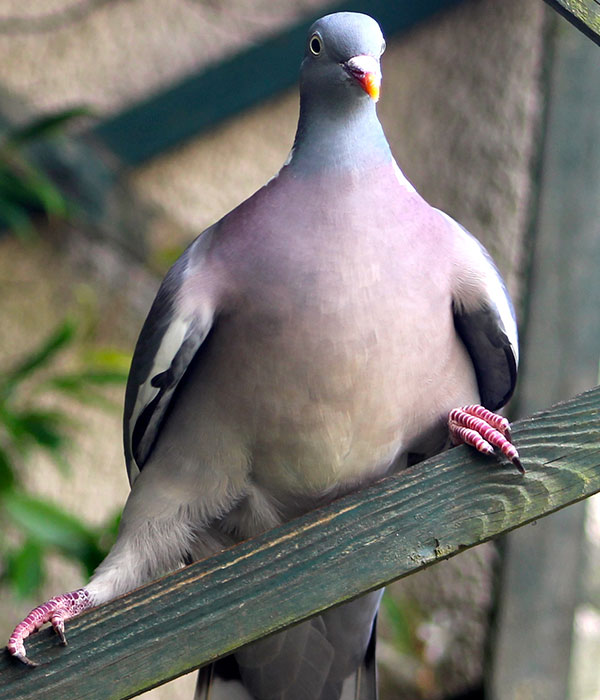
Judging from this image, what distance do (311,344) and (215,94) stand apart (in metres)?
2.09

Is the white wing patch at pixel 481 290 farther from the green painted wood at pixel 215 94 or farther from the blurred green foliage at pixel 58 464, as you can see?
the green painted wood at pixel 215 94

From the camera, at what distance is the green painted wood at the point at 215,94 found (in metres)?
3.39

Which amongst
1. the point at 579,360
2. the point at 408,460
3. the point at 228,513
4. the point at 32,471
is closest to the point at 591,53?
the point at 579,360

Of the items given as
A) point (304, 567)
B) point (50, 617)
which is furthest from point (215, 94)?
point (304, 567)

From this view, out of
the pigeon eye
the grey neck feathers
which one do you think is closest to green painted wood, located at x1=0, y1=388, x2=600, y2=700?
the grey neck feathers

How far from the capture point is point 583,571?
2717mm

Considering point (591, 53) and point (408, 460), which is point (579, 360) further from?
point (408, 460)

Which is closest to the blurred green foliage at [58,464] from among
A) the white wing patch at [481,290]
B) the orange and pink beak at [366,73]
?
the white wing patch at [481,290]

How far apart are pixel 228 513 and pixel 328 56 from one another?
27.4 inches

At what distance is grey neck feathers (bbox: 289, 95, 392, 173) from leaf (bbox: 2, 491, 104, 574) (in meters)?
1.17

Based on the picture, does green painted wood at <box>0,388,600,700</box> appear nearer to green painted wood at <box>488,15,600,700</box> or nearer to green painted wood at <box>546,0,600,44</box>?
green painted wood at <box>546,0,600,44</box>

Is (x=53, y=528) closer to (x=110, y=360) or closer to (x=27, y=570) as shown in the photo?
(x=27, y=570)

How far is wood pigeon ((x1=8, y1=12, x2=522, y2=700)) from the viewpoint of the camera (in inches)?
60.6

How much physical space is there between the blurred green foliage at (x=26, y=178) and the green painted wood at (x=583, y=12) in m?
1.67
